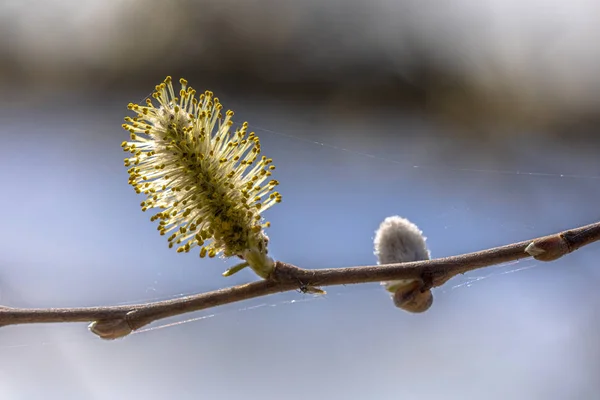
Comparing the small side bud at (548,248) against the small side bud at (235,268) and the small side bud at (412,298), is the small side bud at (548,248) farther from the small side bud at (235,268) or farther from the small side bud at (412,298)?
the small side bud at (235,268)

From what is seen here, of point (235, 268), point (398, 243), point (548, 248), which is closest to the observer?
point (548, 248)

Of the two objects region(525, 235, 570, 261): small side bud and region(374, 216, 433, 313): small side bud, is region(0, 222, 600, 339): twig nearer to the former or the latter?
region(525, 235, 570, 261): small side bud

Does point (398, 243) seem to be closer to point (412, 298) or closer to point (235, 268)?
point (412, 298)

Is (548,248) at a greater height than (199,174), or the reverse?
(199,174)

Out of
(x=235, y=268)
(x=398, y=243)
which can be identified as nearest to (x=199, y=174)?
(x=235, y=268)

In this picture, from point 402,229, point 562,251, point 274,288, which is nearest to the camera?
point 562,251

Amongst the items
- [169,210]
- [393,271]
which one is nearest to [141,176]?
[169,210]

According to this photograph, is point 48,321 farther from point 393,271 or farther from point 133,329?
point 393,271
